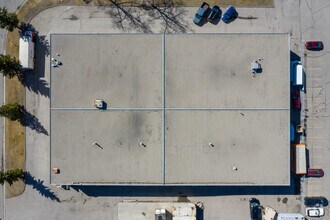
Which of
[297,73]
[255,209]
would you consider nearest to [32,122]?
[255,209]

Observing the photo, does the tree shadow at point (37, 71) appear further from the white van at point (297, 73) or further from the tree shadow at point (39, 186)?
the white van at point (297, 73)

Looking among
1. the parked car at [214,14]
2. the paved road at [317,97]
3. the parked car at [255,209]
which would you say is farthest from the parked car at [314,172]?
the parked car at [214,14]

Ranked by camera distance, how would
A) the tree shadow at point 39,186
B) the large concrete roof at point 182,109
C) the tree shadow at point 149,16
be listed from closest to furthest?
the large concrete roof at point 182,109, the tree shadow at point 149,16, the tree shadow at point 39,186

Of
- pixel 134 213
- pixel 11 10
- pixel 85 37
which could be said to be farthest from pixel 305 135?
pixel 11 10

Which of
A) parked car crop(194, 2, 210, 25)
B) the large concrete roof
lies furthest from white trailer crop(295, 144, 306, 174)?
parked car crop(194, 2, 210, 25)

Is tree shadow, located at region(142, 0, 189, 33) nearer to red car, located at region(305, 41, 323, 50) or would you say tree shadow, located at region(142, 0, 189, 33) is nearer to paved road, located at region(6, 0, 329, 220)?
paved road, located at region(6, 0, 329, 220)

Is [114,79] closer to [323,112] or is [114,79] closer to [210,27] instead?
[210,27]
